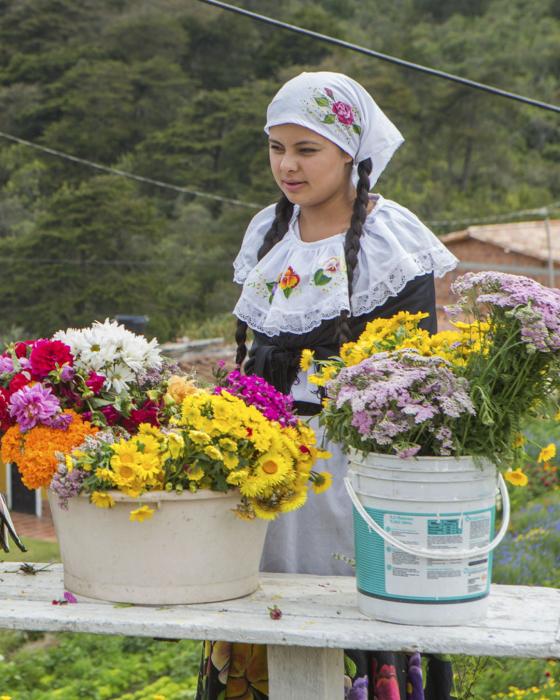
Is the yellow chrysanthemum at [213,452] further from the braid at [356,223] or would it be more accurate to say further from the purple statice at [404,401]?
the braid at [356,223]

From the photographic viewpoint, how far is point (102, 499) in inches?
59.4

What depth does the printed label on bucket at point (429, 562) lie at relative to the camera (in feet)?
4.83

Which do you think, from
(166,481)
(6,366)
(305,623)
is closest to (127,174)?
(6,366)

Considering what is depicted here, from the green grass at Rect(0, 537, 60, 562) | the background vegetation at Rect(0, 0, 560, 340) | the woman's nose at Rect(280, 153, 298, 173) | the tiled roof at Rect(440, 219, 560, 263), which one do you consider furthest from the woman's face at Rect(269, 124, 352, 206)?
the background vegetation at Rect(0, 0, 560, 340)

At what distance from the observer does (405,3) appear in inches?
1522

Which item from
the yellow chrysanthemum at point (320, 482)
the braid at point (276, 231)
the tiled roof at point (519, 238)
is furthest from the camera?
the tiled roof at point (519, 238)

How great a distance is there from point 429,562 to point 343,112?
0.91m

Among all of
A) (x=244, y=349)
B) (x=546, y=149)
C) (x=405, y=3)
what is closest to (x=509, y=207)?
(x=546, y=149)

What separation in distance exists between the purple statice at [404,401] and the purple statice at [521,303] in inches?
4.1

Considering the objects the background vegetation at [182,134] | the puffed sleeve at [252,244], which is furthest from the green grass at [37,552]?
the background vegetation at [182,134]

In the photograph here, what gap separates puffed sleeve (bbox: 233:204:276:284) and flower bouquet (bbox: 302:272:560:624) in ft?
2.48

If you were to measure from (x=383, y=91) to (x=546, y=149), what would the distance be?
5.96 m

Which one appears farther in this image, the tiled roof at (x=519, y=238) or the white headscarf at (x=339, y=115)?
the tiled roof at (x=519, y=238)

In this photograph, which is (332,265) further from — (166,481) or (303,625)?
(303,625)
